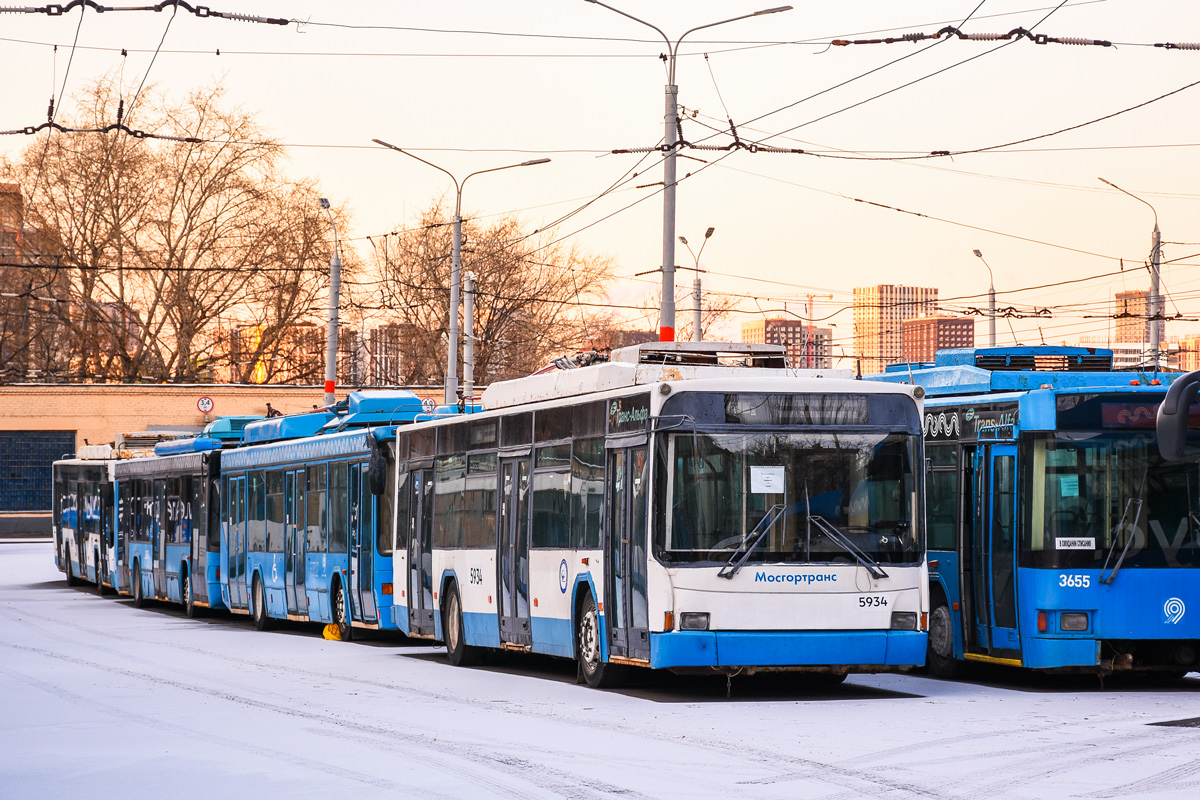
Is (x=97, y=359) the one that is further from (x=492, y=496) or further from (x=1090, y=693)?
(x=1090, y=693)

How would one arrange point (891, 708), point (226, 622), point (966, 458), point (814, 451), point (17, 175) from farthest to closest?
point (17, 175) → point (226, 622) → point (966, 458) → point (814, 451) → point (891, 708)

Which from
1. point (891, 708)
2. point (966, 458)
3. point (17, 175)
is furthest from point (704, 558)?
point (17, 175)

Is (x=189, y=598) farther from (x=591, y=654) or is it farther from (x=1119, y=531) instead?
(x=1119, y=531)

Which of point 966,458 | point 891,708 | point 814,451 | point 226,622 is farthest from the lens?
point 226,622

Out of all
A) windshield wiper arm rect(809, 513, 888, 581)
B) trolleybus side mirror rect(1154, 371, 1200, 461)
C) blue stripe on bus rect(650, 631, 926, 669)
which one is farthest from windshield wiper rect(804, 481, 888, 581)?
trolleybus side mirror rect(1154, 371, 1200, 461)

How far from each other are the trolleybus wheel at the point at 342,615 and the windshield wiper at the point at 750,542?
10.3m

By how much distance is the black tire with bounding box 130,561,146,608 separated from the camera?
33656 mm

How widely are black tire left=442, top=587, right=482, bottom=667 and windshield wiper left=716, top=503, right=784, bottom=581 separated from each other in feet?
17.8

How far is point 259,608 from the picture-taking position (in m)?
26.9

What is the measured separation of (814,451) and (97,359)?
59.7 meters

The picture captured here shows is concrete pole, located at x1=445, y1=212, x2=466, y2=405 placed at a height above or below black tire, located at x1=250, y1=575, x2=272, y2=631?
above

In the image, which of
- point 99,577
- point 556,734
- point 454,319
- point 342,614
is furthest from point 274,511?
point 556,734

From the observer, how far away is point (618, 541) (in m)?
14.8

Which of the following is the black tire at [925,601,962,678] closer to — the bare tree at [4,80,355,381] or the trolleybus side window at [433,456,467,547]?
the trolleybus side window at [433,456,467,547]
